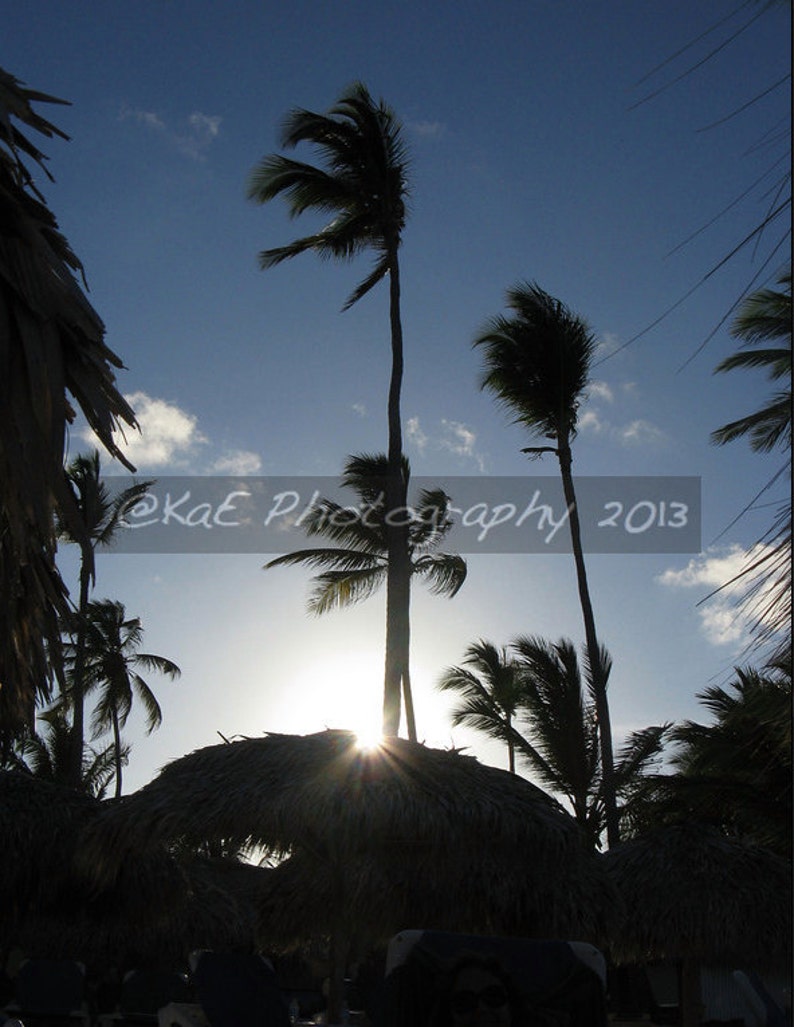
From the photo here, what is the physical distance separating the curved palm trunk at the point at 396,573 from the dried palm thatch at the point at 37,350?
12.4 m

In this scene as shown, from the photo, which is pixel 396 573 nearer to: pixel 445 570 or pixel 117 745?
pixel 445 570

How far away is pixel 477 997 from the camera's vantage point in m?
2.29

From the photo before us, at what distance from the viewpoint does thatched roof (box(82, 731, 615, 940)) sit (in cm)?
846

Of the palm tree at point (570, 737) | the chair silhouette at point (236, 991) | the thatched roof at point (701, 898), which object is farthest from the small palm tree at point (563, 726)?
the chair silhouette at point (236, 991)

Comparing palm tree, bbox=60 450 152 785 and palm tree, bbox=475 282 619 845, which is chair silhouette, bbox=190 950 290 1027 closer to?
palm tree, bbox=475 282 619 845

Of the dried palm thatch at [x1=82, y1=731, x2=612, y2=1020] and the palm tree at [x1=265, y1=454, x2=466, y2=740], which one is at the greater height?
the palm tree at [x1=265, y1=454, x2=466, y2=740]

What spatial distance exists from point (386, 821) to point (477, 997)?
6.26m

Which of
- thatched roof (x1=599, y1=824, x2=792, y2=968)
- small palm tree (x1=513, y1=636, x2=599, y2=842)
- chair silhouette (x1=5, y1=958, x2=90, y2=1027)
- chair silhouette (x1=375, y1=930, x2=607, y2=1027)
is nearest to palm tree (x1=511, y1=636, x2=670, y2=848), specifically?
small palm tree (x1=513, y1=636, x2=599, y2=842)

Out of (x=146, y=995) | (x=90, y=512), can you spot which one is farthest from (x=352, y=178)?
(x=146, y=995)

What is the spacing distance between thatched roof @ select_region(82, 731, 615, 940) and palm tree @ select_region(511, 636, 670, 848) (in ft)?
28.0

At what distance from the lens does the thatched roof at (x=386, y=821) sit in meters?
8.46

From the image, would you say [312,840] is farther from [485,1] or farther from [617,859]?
[485,1]

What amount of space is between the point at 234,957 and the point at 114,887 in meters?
8.40

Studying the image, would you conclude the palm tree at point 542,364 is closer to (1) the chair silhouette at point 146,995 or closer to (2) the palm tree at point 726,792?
(2) the palm tree at point 726,792
